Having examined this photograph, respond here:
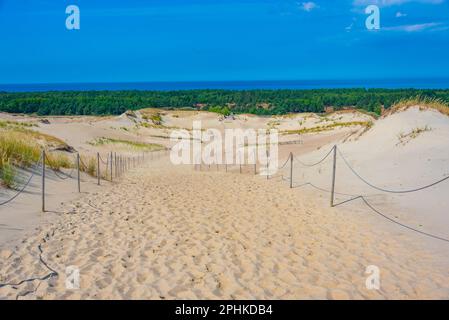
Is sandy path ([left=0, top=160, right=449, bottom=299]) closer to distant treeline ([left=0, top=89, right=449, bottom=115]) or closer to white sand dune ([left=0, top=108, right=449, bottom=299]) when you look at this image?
white sand dune ([left=0, top=108, right=449, bottom=299])

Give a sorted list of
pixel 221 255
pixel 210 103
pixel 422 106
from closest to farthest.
A: pixel 221 255 → pixel 422 106 → pixel 210 103

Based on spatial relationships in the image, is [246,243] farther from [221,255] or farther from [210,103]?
[210,103]

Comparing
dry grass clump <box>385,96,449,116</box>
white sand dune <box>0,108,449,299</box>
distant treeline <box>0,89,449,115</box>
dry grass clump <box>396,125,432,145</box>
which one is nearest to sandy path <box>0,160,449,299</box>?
white sand dune <box>0,108,449,299</box>

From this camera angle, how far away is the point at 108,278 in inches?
224

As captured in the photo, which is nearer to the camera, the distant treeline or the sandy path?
the sandy path

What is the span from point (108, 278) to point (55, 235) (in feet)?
7.66

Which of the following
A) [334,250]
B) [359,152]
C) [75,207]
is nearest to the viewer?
[334,250]

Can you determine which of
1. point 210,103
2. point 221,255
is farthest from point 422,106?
point 210,103

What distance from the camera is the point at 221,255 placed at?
22.4ft

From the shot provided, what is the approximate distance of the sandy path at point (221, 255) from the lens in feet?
17.8

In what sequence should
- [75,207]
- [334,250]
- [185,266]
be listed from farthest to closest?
[75,207], [334,250], [185,266]

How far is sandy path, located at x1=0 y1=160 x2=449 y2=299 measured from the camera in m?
5.43
